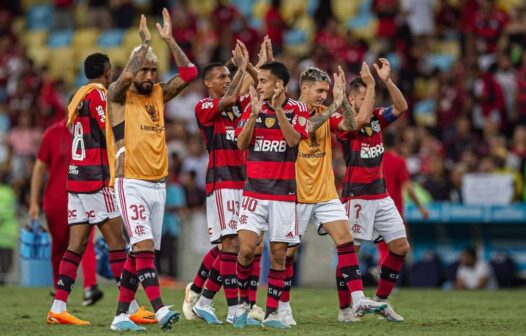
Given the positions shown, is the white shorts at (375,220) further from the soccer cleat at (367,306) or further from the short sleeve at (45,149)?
the short sleeve at (45,149)

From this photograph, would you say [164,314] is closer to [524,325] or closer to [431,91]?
[524,325]

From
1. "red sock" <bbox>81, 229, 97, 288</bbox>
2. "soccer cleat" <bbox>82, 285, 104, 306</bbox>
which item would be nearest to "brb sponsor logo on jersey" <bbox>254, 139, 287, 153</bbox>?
"red sock" <bbox>81, 229, 97, 288</bbox>

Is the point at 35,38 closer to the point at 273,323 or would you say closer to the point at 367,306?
the point at 273,323

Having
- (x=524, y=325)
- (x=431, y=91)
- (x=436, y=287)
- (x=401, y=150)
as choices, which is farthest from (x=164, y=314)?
(x=431, y=91)

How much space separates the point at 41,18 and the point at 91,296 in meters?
17.3

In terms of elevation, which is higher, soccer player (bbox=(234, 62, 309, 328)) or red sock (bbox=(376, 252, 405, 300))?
soccer player (bbox=(234, 62, 309, 328))

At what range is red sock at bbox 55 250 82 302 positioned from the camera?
12.0 m

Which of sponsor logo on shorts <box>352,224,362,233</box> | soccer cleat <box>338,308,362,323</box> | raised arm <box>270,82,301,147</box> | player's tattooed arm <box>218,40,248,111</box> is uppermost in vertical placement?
player's tattooed arm <box>218,40,248,111</box>

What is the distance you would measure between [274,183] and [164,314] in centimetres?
165

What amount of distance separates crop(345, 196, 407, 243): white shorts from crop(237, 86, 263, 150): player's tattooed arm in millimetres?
1779

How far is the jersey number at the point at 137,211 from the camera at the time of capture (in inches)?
424

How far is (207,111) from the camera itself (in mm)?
11977

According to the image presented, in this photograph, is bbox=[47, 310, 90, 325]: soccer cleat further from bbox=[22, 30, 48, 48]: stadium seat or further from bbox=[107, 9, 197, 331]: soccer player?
bbox=[22, 30, 48, 48]: stadium seat

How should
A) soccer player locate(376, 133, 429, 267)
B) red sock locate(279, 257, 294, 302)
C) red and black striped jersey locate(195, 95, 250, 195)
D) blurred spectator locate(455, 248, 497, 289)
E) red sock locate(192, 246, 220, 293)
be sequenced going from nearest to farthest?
red sock locate(279, 257, 294, 302), red and black striped jersey locate(195, 95, 250, 195), red sock locate(192, 246, 220, 293), soccer player locate(376, 133, 429, 267), blurred spectator locate(455, 248, 497, 289)
